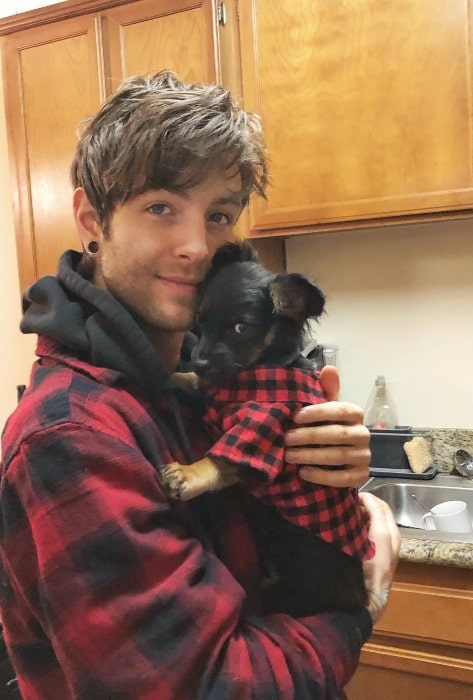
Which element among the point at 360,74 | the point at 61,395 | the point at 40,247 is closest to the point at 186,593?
the point at 61,395

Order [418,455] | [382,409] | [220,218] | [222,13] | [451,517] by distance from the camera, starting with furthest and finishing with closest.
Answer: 1. [382,409]
2. [418,455]
3. [222,13]
4. [451,517]
5. [220,218]

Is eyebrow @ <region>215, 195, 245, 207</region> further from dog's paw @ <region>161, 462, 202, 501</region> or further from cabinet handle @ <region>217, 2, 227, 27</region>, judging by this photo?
cabinet handle @ <region>217, 2, 227, 27</region>

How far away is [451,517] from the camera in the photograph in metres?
1.78

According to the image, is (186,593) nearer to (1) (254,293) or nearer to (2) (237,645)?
(2) (237,645)

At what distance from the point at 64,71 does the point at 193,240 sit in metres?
1.49

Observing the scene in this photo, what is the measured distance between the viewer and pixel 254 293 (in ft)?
3.24

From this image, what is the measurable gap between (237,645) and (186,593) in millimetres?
91

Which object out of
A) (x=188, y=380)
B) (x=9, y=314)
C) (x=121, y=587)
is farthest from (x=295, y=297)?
(x=9, y=314)

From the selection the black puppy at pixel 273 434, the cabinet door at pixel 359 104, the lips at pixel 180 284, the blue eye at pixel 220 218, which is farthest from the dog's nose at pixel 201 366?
the cabinet door at pixel 359 104

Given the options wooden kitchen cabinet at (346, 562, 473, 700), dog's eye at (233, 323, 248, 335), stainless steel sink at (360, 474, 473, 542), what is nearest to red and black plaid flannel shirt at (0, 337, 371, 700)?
dog's eye at (233, 323, 248, 335)

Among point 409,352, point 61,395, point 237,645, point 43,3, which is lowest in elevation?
point 237,645

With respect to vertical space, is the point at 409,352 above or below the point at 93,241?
below

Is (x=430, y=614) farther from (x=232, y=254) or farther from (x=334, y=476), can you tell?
(x=232, y=254)

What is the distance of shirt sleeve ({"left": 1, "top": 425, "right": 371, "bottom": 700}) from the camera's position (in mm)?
641
